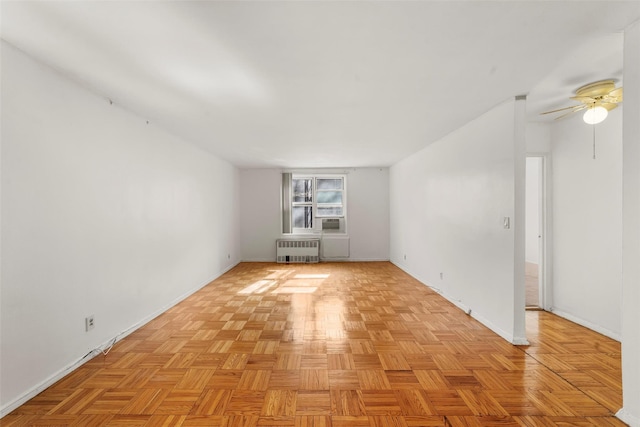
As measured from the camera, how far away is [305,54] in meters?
1.93

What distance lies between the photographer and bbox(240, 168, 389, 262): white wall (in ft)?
23.3

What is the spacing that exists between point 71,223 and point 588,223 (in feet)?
16.4

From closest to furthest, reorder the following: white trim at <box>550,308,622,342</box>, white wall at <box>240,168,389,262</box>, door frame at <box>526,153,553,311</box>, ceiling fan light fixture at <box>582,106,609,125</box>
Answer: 1. ceiling fan light fixture at <box>582,106,609,125</box>
2. white trim at <box>550,308,622,342</box>
3. door frame at <box>526,153,553,311</box>
4. white wall at <box>240,168,389,262</box>

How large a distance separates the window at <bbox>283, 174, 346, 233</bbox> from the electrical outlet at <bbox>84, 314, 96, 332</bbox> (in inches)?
193

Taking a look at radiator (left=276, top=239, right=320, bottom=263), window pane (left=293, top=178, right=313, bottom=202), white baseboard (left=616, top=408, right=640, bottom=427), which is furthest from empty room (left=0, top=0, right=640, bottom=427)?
window pane (left=293, top=178, right=313, bottom=202)

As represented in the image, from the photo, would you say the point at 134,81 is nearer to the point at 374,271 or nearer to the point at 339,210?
the point at 374,271

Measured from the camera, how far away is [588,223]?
316 cm

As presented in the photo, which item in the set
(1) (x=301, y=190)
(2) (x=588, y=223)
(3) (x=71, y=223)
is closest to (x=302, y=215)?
(1) (x=301, y=190)

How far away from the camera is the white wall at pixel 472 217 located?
9.35 ft

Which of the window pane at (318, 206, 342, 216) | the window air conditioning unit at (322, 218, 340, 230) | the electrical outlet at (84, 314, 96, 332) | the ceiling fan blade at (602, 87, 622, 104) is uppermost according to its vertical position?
the ceiling fan blade at (602, 87, 622, 104)

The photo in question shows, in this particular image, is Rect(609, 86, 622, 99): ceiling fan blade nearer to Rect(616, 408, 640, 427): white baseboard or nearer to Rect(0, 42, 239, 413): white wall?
Rect(616, 408, 640, 427): white baseboard

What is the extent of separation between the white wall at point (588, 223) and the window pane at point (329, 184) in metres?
4.45

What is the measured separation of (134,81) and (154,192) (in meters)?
1.45

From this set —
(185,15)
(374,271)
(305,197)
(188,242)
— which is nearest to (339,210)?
(305,197)
